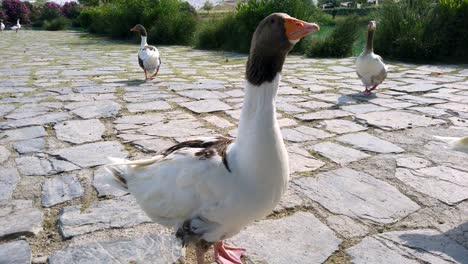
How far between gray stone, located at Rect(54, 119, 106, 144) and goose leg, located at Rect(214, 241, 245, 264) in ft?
7.36

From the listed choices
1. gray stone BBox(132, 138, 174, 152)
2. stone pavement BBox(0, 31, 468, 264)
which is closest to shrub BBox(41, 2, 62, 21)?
stone pavement BBox(0, 31, 468, 264)

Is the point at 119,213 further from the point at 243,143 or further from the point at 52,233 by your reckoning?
the point at 243,143

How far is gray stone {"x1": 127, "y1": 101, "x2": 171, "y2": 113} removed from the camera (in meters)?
5.06

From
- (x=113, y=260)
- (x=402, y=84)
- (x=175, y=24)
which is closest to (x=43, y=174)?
(x=113, y=260)

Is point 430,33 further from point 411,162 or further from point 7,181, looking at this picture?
point 7,181

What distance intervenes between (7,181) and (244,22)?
10.9 m

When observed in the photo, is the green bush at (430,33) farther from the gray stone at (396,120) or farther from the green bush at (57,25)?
the green bush at (57,25)

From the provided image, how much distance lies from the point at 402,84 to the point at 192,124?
14.8 ft

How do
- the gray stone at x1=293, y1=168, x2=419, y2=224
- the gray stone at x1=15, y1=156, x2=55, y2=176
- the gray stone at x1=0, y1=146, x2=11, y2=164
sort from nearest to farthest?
the gray stone at x1=293, y1=168, x2=419, y2=224 < the gray stone at x1=15, y1=156, x2=55, y2=176 < the gray stone at x1=0, y1=146, x2=11, y2=164

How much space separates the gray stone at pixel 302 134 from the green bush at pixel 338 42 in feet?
24.5

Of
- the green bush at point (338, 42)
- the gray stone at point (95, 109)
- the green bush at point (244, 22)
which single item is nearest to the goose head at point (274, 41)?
the gray stone at point (95, 109)

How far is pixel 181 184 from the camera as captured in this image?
74.9 inches

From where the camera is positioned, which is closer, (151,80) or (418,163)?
(418,163)

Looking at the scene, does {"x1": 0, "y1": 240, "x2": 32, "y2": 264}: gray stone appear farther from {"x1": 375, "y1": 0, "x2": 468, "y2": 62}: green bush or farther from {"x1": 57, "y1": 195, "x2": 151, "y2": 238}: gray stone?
{"x1": 375, "y1": 0, "x2": 468, "y2": 62}: green bush
